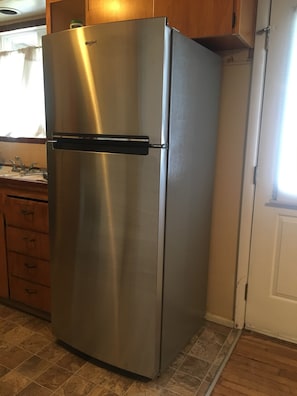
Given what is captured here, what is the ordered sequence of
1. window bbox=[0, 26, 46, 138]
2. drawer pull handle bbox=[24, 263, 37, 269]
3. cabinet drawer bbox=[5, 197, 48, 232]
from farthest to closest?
window bbox=[0, 26, 46, 138], drawer pull handle bbox=[24, 263, 37, 269], cabinet drawer bbox=[5, 197, 48, 232]

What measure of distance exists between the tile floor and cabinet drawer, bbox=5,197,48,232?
672 mm

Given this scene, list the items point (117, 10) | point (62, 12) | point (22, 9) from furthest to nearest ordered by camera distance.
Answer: point (22, 9)
point (62, 12)
point (117, 10)

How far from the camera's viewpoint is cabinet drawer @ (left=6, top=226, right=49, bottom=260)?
2170 mm

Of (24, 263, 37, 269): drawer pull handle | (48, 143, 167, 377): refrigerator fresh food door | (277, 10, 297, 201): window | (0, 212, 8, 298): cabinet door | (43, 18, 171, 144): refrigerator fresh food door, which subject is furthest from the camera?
(0, 212, 8, 298): cabinet door

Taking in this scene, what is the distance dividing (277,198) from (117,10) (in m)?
1.39

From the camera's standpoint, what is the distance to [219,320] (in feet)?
7.59

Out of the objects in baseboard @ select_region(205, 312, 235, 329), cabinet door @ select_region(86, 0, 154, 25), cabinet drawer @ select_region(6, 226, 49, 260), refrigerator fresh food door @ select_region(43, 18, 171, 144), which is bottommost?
baseboard @ select_region(205, 312, 235, 329)

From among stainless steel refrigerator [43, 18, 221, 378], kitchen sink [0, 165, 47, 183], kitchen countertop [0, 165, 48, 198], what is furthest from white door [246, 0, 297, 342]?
kitchen sink [0, 165, 47, 183]

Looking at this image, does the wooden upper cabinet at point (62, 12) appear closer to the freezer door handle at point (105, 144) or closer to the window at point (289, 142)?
the freezer door handle at point (105, 144)

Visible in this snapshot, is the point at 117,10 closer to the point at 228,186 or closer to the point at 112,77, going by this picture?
the point at 112,77

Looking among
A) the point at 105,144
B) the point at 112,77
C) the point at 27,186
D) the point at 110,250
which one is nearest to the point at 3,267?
the point at 27,186

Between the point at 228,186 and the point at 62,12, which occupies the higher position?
the point at 62,12

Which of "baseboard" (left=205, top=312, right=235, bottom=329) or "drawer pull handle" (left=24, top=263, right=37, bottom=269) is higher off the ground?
"drawer pull handle" (left=24, top=263, right=37, bottom=269)

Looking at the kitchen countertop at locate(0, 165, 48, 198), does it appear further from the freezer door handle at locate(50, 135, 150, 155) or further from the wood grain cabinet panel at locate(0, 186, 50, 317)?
the freezer door handle at locate(50, 135, 150, 155)
